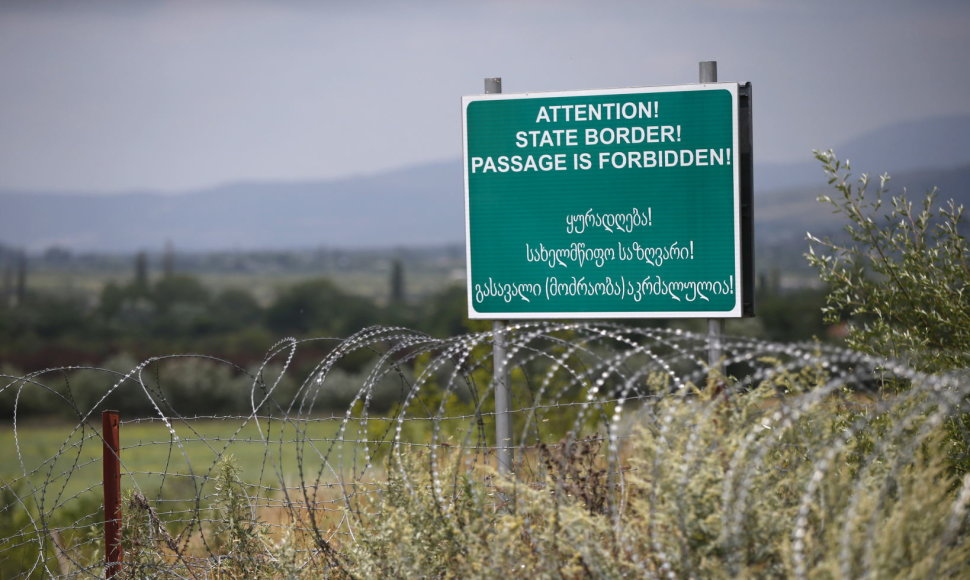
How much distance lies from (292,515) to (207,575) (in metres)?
0.65

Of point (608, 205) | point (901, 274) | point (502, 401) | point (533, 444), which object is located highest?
point (608, 205)

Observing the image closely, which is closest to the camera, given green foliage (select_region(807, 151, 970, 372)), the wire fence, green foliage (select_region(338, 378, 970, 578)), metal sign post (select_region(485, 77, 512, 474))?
green foliage (select_region(338, 378, 970, 578))

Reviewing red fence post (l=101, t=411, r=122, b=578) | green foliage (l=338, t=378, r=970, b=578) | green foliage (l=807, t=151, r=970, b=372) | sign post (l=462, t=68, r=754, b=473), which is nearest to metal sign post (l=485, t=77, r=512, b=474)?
sign post (l=462, t=68, r=754, b=473)

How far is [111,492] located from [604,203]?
10.9 feet

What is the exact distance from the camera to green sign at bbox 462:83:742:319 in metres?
7.14

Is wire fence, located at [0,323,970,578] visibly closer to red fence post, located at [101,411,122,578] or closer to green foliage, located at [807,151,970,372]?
red fence post, located at [101,411,122,578]

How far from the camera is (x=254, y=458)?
5000 centimetres

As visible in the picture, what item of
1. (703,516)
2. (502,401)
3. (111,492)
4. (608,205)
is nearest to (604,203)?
(608,205)

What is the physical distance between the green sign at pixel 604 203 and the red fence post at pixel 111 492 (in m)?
2.31

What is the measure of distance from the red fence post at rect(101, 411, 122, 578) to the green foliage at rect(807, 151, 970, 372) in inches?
161

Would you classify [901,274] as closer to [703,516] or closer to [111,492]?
[703,516]

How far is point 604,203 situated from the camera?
24.1 feet

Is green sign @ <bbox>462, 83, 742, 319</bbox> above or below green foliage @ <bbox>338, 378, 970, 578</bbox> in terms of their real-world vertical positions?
above

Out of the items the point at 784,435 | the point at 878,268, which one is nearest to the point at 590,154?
the point at 878,268
